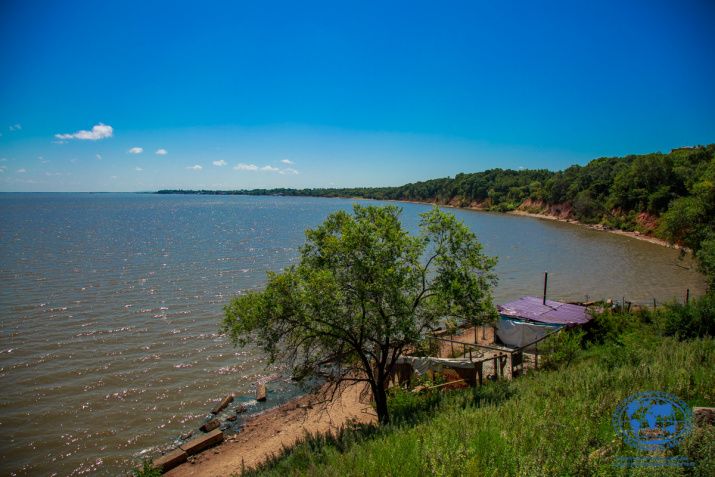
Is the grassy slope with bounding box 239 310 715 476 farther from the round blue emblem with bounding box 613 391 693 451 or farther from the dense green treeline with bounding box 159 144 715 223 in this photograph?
the dense green treeline with bounding box 159 144 715 223

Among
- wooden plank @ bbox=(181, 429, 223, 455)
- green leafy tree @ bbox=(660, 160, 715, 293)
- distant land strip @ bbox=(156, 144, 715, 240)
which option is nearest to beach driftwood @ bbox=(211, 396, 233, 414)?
wooden plank @ bbox=(181, 429, 223, 455)

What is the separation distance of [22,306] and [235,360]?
17853 mm

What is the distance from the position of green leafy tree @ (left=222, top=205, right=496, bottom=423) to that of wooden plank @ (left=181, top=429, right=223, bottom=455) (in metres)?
5.69

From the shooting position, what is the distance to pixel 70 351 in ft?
64.8

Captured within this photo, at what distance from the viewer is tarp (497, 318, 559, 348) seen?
61.5 ft

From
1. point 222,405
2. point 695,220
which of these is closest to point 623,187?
point 695,220

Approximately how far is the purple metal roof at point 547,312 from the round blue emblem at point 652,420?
12778 mm

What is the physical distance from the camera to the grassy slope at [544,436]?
5293mm

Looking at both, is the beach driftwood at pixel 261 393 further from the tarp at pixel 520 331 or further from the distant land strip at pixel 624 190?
the distant land strip at pixel 624 190

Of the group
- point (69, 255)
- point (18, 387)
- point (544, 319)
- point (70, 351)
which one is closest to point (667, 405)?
point (544, 319)

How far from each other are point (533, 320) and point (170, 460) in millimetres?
18148

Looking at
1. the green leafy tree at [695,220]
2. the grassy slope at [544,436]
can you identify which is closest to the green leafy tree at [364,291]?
the grassy slope at [544,436]

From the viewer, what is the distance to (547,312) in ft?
65.8

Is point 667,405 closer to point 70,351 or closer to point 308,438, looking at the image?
point 308,438
